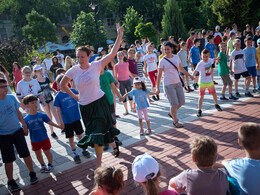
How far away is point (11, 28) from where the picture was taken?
4572 cm

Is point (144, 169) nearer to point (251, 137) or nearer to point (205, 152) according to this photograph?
point (205, 152)

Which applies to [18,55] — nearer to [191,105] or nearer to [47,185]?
[191,105]

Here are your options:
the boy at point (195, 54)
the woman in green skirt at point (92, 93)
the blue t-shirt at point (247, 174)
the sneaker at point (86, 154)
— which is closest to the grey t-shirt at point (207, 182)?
the blue t-shirt at point (247, 174)

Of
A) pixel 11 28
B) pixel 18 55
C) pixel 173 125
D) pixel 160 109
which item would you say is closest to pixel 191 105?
pixel 160 109

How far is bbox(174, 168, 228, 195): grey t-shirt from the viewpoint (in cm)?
229

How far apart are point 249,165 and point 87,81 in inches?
104

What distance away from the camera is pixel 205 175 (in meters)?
2.31

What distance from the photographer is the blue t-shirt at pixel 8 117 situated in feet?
14.1

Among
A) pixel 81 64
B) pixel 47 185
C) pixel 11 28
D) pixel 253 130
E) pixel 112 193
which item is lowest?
pixel 47 185

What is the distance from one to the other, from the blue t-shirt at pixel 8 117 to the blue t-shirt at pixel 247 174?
370cm

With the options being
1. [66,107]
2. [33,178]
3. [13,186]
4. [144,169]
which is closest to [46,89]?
[66,107]

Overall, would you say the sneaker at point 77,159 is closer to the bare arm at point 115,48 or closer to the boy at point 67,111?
the boy at point 67,111

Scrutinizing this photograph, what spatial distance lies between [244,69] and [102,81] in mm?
4918

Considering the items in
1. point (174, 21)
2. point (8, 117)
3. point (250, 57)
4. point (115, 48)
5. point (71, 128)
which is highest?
point (174, 21)
